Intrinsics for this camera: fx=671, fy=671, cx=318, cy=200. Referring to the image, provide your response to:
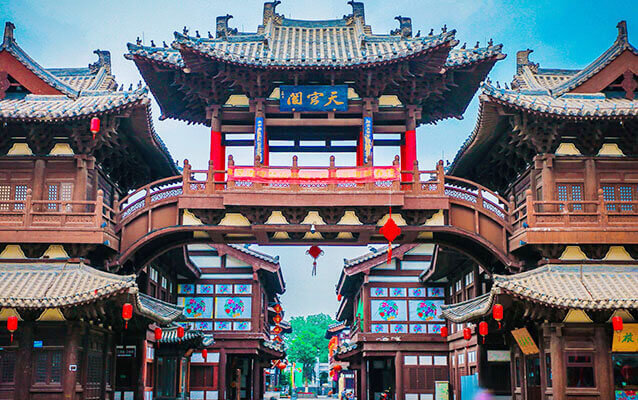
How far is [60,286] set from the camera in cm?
1783

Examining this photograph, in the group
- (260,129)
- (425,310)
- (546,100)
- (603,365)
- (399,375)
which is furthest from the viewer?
(425,310)

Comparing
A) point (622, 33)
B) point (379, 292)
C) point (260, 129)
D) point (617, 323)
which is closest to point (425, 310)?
point (379, 292)

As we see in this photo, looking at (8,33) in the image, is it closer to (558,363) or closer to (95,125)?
(95,125)

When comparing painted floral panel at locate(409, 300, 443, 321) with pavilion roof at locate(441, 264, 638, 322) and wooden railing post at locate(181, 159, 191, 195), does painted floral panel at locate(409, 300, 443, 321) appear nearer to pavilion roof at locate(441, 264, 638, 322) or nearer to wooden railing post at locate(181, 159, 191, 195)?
pavilion roof at locate(441, 264, 638, 322)

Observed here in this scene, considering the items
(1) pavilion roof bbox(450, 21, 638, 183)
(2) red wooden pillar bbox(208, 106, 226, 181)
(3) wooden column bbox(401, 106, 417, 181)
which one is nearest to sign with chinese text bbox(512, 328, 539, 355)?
(3) wooden column bbox(401, 106, 417, 181)

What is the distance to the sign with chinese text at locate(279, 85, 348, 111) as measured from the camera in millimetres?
20875

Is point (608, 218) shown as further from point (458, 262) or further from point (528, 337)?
point (458, 262)

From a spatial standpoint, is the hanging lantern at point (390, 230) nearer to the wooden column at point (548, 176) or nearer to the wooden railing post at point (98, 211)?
the wooden column at point (548, 176)

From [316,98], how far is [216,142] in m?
3.43

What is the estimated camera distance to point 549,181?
19.0 metres

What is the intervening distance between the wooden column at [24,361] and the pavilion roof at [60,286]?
3.67ft

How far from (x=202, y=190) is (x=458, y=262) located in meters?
12.2

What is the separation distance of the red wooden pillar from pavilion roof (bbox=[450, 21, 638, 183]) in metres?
7.84

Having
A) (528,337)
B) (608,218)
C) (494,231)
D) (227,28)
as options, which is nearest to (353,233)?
(494,231)
